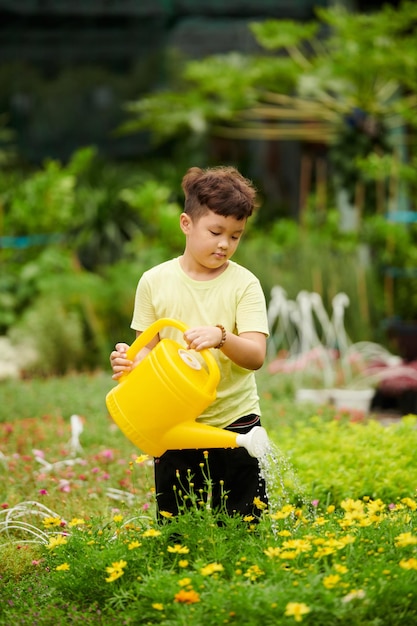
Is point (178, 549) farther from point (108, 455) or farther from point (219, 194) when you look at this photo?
point (108, 455)

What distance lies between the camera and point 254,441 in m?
3.21

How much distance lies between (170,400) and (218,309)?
356 millimetres

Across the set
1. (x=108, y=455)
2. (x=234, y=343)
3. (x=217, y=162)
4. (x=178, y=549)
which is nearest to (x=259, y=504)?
(x=178, y=549)

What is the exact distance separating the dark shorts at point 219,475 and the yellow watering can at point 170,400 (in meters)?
0.16

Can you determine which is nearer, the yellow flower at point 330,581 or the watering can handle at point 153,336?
the yellow flower at point 330,581

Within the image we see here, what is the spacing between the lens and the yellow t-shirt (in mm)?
3383

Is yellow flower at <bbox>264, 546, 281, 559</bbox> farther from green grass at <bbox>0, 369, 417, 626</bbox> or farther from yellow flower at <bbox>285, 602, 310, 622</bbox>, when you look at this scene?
yellow flower at <bbox>285, 602, 310, 622</bbox>

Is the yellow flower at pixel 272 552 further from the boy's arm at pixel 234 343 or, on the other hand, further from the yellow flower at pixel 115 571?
the boy's arm at pixel 234 343

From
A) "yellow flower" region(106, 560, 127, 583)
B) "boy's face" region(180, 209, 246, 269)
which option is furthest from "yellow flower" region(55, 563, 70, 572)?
"boy's face" region(180, 209, 246, 269)

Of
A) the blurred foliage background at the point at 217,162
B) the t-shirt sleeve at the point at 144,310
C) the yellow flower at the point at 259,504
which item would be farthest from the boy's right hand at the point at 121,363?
the blurred foliage background at the point at 217,162

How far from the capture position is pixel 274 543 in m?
3.08

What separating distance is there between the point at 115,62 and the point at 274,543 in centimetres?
852

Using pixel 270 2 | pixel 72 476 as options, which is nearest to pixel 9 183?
pixel 270 2

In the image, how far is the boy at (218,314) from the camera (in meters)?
3.31
